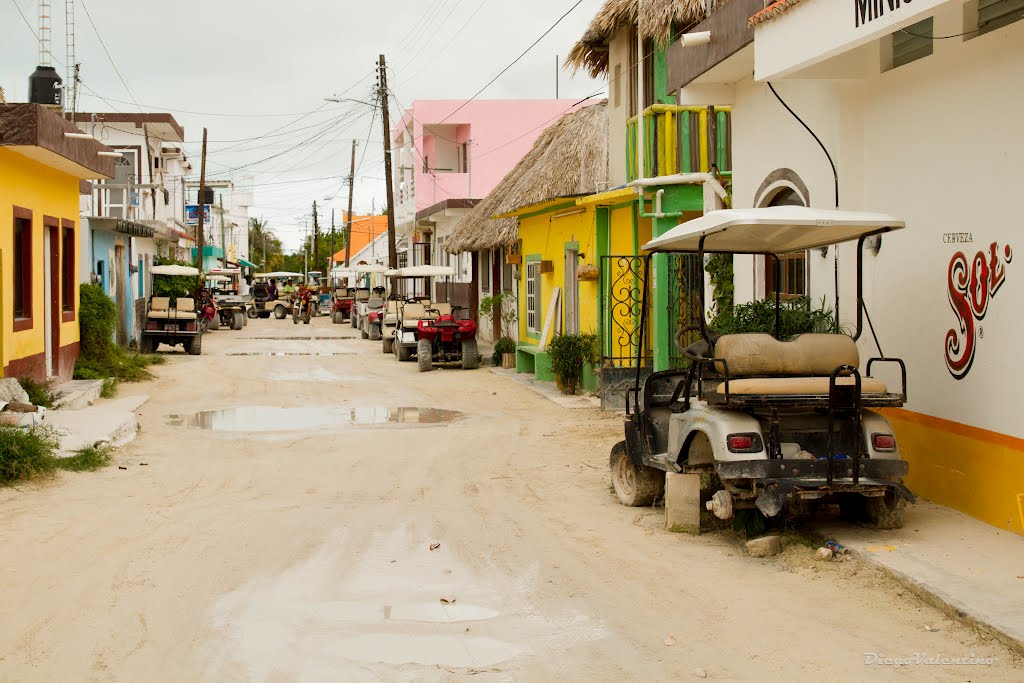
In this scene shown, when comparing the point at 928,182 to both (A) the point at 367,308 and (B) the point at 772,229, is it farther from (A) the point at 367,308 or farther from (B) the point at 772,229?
(A) the point at 367,308

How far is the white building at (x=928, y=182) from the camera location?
726 cm

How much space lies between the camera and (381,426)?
1391 centimetres

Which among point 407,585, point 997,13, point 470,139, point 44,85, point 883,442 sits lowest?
point 407,585

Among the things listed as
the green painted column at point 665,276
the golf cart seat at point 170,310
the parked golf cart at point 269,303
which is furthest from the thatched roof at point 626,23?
the parked golf cart at point 269,303

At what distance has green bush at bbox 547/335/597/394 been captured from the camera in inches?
669

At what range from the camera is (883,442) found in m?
7.03

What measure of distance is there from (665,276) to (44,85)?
11608 millimetres

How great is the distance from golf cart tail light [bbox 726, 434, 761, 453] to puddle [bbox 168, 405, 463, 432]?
25.2 ft

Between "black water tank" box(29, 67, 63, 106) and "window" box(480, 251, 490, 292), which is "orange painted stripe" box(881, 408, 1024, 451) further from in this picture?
"window" box(480, 251, 490, 292)

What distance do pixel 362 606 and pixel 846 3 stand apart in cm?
533

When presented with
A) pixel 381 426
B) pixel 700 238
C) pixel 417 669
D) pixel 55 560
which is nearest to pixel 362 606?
pixel 417 669

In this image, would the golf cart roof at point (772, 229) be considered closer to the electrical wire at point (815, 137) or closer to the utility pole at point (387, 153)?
the electrical wire at point (815, 137)

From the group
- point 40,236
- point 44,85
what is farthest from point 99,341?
point 44,85

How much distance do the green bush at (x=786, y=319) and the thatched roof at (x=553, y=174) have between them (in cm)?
771
